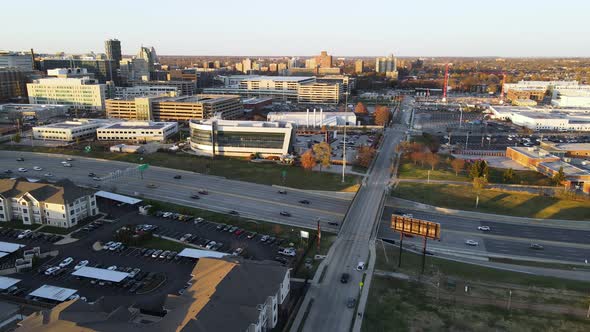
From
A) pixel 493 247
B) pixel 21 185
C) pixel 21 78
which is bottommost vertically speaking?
pixel 493 247

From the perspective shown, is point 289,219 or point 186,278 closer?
point 186,278

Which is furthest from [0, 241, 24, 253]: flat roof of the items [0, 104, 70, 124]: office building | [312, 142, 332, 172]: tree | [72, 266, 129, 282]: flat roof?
[0, 104, 70, 124]: office building

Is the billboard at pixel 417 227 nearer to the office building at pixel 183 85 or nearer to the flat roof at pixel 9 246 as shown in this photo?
the flat roof at pixel 9 246

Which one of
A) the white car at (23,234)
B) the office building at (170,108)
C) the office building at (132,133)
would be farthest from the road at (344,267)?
the office building at (170,108)

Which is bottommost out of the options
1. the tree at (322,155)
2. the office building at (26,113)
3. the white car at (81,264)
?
the white car at (81,264)

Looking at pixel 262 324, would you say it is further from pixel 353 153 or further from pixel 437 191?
pixel 353 153

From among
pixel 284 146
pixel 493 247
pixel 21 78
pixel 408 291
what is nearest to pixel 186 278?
pixel 408 291

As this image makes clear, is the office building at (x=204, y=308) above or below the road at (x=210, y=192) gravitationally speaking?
above

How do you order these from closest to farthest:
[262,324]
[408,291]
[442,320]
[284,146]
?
[262,324] → [442,320] → [408,291] → [284,146]
